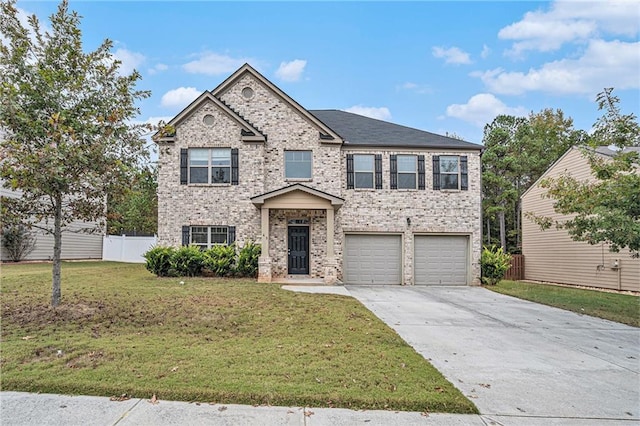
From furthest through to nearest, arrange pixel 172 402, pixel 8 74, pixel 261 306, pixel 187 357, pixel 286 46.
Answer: pixel 286 46 → pixel 261 306 → pixel 8 74 → pixel 187 357 → pixel 172 402

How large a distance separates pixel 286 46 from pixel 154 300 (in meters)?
11.1

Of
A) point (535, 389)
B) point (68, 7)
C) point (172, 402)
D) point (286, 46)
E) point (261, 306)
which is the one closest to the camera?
point (172, 402)

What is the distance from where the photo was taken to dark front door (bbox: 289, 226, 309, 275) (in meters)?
14.9

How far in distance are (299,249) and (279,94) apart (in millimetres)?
6439

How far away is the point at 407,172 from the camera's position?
15.2 m

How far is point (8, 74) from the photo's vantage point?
Result: 636 cm

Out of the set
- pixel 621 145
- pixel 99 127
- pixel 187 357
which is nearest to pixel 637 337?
pixel 621 145

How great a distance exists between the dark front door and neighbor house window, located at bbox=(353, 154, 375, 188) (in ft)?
9.46

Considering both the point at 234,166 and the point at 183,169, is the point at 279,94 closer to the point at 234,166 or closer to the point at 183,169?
the point at 234,166

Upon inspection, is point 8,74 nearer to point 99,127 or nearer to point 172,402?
point 99,127

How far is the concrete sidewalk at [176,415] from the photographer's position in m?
3.24

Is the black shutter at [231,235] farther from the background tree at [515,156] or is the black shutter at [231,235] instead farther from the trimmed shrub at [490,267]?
the background tree at [515,156]

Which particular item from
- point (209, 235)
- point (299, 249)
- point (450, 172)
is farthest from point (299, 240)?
point (450, 172)

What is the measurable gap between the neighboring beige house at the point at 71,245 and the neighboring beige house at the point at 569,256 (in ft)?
74.6
